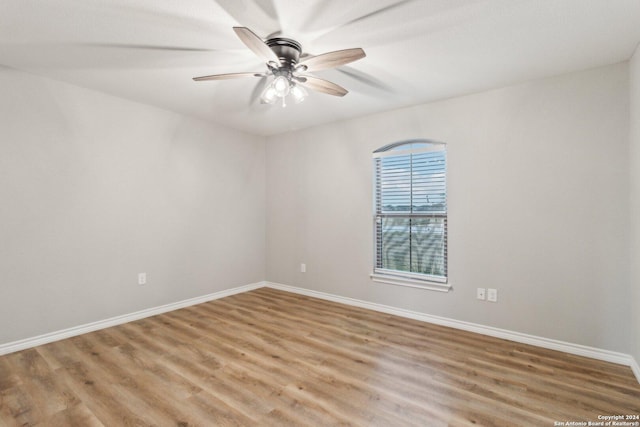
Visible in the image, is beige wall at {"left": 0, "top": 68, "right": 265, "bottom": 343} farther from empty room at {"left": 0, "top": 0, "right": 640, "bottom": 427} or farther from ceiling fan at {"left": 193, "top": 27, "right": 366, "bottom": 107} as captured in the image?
ceiling fan at {"left": 193, "top": 27, "right": 366, "bottom": 107}

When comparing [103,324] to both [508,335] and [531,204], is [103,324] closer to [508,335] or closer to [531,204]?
[508,335]

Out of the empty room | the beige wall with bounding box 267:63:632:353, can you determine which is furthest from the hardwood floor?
the beige wall with bounding box 267:63:632:353

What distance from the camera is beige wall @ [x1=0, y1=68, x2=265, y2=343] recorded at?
109 inches

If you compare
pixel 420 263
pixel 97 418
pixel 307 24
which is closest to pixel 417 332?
pixel 420 263

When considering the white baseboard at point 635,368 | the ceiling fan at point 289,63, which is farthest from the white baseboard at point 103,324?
the white baseboard at point 635,368

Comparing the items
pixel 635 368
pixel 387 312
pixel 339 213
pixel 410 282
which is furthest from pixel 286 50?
pixel 635 368

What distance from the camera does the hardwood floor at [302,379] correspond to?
1.88 meters

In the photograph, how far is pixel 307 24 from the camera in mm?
2084

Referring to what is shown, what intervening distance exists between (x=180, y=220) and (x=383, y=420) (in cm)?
321

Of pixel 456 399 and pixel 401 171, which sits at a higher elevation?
pixel 401 171

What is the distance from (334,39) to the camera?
2273mm

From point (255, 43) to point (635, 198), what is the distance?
2.96 metres

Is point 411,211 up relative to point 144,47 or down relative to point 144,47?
down

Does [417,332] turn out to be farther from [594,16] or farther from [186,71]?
[186,71]
